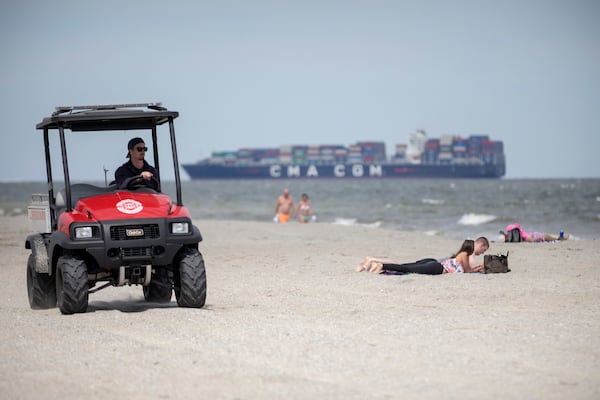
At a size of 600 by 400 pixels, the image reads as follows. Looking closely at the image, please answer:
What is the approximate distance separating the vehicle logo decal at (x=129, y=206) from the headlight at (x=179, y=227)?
1.17 feet

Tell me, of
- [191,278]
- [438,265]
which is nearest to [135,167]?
[191,278]

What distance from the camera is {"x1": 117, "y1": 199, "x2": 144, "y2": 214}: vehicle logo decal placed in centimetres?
851

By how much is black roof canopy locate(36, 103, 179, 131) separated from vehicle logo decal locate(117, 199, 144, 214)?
93 centimetres

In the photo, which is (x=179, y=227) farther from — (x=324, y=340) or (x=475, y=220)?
(x=475, y=220)

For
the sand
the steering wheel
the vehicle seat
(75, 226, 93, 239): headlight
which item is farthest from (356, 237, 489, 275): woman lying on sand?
(75, 226, 93, 239): headlight

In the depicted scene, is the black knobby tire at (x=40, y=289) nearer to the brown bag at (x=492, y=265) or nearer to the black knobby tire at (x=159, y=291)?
the black knobby tire at (x=159, y=291)

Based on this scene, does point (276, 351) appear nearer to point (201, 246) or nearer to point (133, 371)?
point (133, 371)

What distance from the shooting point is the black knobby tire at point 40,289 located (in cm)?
955

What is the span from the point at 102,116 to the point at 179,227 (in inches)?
55.3

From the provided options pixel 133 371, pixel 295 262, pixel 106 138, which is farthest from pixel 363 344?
pixel 295 262

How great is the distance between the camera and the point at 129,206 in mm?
8570

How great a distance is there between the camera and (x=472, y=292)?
1041 centimetres

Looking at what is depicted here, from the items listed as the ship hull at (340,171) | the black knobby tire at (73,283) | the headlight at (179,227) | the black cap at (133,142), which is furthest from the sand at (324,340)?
the ship hull at (340,171)

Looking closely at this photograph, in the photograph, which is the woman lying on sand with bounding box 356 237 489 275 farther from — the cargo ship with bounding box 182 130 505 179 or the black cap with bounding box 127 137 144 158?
the cargo ship with bounding box 182 130 505 179
